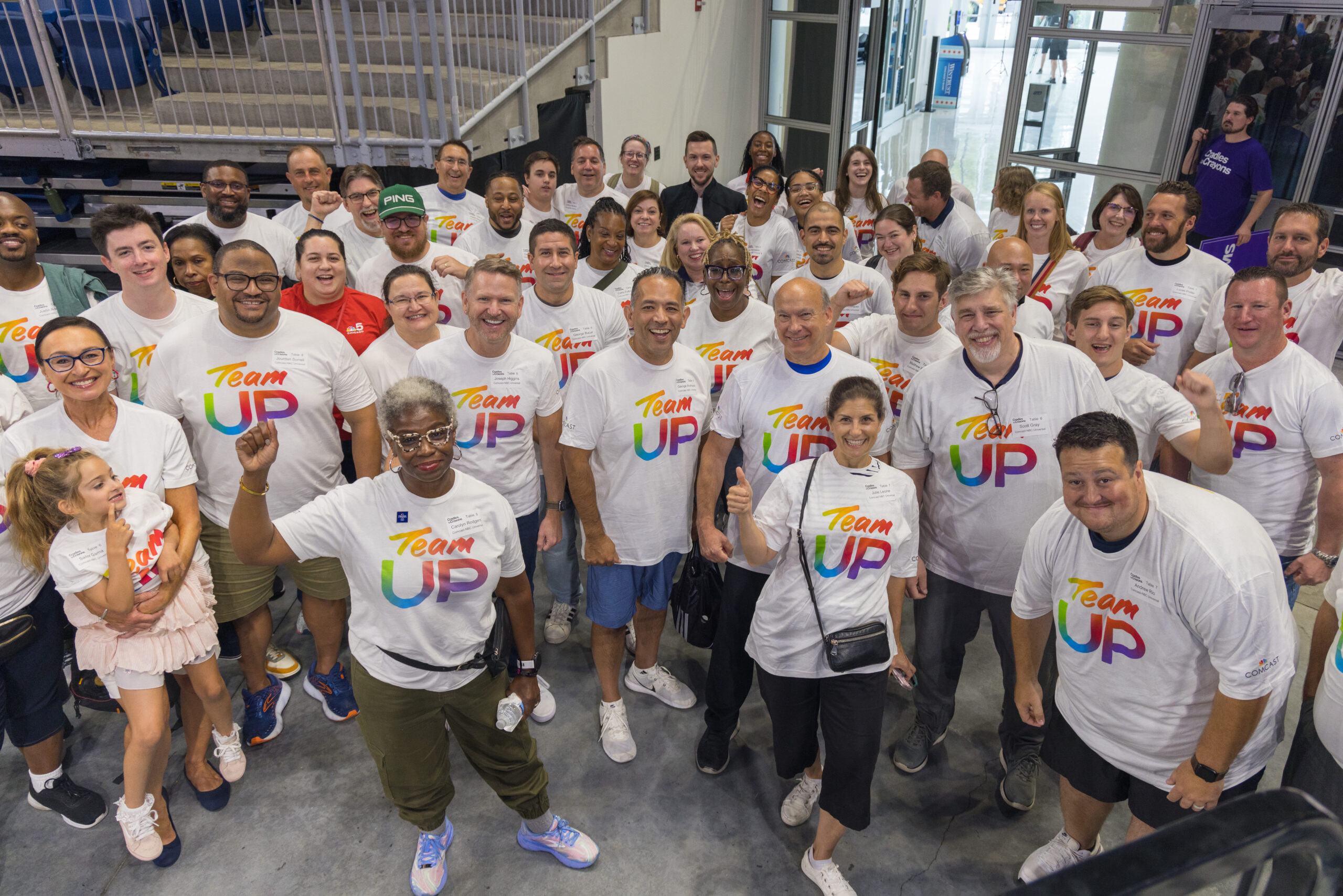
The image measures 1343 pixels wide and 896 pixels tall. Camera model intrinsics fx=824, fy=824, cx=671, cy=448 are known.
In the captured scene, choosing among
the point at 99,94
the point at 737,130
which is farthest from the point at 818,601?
the point at 737,130

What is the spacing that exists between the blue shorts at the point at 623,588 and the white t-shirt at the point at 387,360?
3.67 ft

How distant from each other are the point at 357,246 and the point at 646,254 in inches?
62.7

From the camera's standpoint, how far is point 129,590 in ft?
8.46

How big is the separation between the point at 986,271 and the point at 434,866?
272 centimetres

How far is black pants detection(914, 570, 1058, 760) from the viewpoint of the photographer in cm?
303

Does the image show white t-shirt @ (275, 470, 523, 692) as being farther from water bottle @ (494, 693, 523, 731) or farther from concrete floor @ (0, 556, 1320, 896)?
concrete floor @ (0, 556, 1320, 896)

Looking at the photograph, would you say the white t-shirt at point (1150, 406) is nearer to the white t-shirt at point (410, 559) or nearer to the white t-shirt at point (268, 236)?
the white t-shirt at point (410, 559)

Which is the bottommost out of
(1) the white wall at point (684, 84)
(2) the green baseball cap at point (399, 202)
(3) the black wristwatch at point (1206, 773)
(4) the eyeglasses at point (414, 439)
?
(3) the black wristwatch at point (1206, 773)

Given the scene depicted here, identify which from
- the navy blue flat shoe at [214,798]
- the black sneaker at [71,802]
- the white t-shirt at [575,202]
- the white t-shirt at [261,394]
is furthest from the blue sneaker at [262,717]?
the white t-shirt at [575,202]

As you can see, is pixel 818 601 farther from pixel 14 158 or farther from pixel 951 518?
pixel 14 158

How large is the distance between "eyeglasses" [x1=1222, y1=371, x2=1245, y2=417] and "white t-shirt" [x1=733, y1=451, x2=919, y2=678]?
142 centimetres

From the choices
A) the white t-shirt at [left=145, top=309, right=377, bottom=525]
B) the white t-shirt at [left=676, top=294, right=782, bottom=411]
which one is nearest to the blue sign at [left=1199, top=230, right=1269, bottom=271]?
the white t-shirt at [left=676, top=294, right=782, bottom=411]

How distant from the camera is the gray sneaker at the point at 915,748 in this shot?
3205 millimetres

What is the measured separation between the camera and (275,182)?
6523 millimetres
